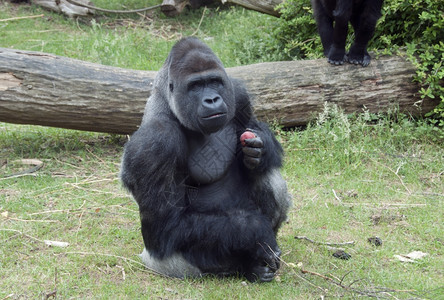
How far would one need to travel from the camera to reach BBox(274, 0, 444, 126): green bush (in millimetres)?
5648

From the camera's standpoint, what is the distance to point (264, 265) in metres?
3.33

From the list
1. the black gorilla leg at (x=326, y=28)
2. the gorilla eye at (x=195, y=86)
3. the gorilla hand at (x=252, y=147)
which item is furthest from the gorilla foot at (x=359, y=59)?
the gorilla eye at (x=195, y=86)

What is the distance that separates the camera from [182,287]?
3.27 meters

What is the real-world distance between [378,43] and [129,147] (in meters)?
4.14

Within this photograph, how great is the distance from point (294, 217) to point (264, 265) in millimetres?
1097

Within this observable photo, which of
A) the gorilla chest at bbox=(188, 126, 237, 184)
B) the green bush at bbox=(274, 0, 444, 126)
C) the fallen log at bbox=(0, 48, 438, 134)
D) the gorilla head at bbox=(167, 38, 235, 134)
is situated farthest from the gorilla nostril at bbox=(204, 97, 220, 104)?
the green bush at bbox=(274, 0, 444, 126)

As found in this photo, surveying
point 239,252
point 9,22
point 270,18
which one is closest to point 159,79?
point 239,252

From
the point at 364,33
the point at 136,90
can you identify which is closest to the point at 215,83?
the point at 136,90

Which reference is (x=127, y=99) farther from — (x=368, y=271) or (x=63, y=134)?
(x=368, y=271)

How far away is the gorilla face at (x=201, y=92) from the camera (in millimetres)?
3070

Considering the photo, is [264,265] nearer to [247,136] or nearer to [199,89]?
[247,136]

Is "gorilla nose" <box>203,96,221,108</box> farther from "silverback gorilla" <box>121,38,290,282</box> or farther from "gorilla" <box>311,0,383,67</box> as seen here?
"gorilla" <box>311,0,383,67</box>

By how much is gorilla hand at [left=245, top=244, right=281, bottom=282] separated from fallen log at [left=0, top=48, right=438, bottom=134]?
99.6 inches

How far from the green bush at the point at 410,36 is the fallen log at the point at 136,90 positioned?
163 mm
